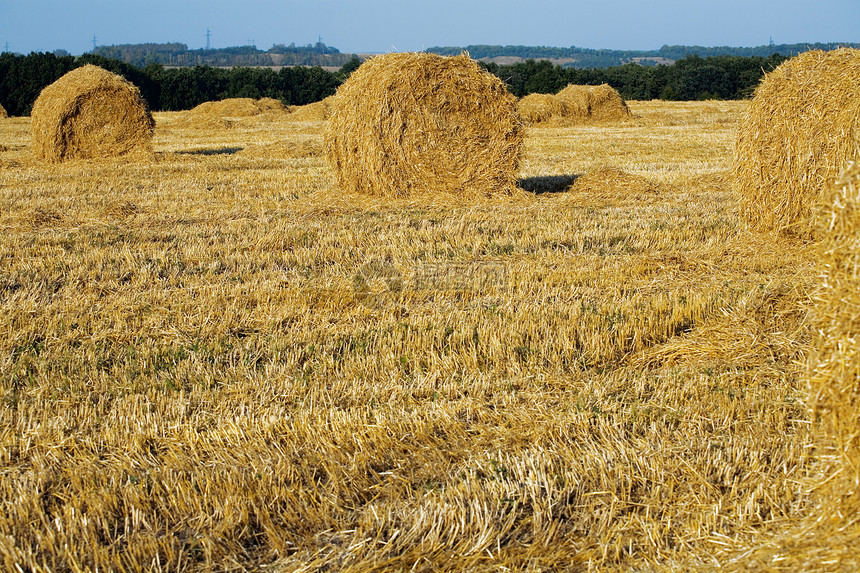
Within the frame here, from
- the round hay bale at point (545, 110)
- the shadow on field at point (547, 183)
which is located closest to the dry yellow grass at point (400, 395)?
the shadow on field at point (547, 183)

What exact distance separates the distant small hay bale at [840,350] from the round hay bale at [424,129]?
8.05 m

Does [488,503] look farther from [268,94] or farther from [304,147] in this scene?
[268,94]

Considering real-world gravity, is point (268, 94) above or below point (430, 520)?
above

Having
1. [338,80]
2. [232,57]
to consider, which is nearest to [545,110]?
[338,80]

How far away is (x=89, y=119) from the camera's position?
15.8 m

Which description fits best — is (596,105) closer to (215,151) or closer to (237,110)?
(215,151)

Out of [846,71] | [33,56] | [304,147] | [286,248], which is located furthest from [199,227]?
[33,56]

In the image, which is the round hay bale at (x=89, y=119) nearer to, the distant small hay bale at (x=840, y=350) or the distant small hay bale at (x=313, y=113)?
the distant small hay bale at (x=313, y=113)

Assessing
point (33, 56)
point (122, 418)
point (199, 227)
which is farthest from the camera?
point (33, 56)

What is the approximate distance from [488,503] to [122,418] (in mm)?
1802

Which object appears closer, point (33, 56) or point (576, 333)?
point (576, 333)

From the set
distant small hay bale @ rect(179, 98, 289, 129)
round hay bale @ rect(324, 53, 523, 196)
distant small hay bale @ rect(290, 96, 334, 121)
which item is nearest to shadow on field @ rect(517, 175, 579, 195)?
round hay bale @ rect(324, 53, 523, 196)

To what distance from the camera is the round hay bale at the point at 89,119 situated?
15523 millimetres

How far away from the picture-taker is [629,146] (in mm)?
17812
